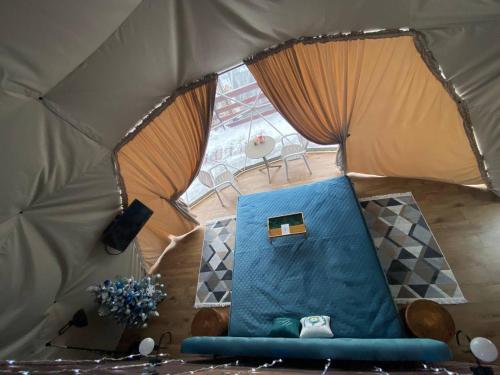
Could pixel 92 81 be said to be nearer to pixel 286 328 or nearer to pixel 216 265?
pixel 216 265

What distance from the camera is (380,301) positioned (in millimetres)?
2012

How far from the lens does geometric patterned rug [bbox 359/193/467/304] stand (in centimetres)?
226

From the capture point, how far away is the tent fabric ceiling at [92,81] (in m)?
1.61

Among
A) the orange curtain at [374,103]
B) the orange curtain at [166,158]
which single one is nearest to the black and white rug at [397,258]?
the orange curtain at [374,103]

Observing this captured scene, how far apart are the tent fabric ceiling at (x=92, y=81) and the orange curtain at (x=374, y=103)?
219 mm

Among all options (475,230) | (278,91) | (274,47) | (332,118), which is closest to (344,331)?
(475,230)

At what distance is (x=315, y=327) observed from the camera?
6.55 ft

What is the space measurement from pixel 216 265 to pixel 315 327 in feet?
5.15

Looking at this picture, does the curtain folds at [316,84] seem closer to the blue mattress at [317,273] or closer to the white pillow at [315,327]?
the blue mattress at [317,273]

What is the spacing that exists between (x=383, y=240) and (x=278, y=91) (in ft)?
6.75

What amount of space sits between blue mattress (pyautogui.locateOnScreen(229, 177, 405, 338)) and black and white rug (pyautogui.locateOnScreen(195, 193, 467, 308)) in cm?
39

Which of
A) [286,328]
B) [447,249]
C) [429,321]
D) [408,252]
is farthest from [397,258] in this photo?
[286,328]

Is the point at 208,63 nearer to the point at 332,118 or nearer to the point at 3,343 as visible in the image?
the point at 332,118

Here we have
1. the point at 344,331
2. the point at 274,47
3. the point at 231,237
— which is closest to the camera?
the point at 344,331
